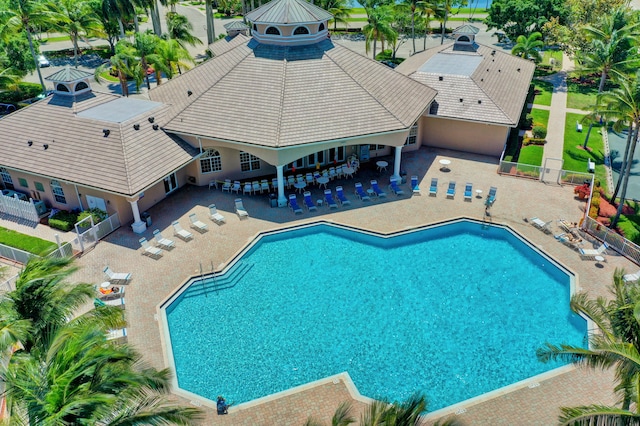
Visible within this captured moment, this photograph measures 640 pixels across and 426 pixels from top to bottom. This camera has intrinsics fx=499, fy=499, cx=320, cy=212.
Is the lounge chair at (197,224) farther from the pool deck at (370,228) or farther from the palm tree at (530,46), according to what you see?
A: the palm tree at (530,46)

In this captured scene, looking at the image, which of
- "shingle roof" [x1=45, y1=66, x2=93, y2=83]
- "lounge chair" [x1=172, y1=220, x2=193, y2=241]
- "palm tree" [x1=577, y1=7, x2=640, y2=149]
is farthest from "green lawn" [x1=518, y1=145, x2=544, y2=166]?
"shingle roof" [x1=45, y1=66, x2=93, y2=83]

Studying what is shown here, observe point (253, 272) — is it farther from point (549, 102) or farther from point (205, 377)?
point (549, 102)

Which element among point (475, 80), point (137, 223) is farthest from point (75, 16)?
point (475, 80)

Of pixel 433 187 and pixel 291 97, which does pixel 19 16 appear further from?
pixel 433 187

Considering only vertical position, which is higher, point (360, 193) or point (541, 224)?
point (360, 193)

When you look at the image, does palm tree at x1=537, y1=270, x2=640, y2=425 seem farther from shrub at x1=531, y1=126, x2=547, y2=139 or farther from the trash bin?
shrub at x1=531, y1=126, x2=547, y2=139

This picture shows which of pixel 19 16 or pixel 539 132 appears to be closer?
pixel 539 132
